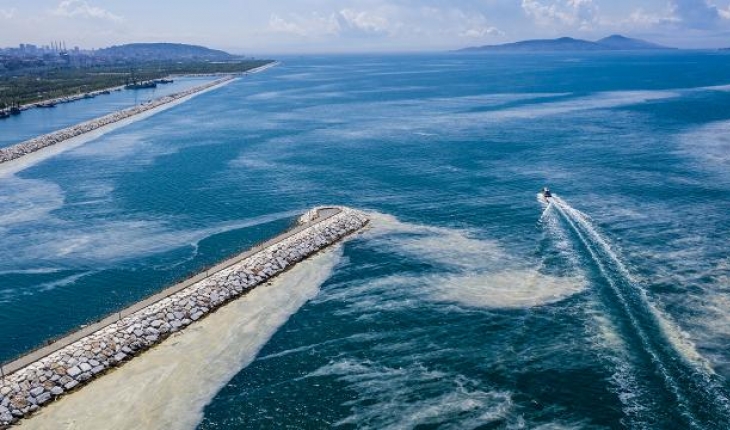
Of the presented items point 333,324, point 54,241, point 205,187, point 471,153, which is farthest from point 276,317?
point 471,153

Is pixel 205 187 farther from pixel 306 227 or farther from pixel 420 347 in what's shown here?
pixel 420 347

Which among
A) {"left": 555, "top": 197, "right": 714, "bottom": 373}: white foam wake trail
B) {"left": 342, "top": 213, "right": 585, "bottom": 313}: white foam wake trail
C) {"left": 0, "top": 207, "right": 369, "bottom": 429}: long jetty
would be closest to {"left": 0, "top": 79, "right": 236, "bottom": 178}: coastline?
{"left": 0, "top": 207, "right": 369, "bottom": 429}: long jetty

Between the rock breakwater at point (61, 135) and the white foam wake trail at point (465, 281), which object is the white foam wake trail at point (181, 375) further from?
the rock breakwater at point (61, 135)

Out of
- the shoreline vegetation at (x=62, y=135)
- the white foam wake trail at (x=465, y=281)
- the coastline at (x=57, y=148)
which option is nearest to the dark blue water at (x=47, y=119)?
the shoreline vegetation at (x=62, y=135)

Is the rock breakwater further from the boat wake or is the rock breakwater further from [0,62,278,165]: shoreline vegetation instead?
the boat wake

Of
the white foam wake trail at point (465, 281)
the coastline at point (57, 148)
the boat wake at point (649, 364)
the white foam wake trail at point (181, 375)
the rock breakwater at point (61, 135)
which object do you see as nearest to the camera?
the boat wake at point (649, 364)

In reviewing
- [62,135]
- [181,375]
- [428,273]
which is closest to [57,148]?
[62,135]
